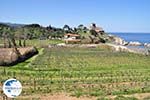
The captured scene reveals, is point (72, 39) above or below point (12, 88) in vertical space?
below

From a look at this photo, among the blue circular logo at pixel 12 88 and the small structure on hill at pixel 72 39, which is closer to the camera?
the blue circular logo at pixel 12 88

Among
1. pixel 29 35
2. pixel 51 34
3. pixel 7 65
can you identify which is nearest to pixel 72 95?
pixel 7 65

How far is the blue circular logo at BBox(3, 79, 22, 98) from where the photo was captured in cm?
1147

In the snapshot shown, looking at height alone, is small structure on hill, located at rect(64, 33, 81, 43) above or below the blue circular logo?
below

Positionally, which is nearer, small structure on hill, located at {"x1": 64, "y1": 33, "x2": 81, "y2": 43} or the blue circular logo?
the blue circular logo

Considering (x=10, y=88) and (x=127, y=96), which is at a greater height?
(x=10, y=88)

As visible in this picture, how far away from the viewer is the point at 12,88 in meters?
11.5

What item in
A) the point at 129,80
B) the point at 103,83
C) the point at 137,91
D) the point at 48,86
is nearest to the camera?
the point at 137,91

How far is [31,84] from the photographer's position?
80.8 ft

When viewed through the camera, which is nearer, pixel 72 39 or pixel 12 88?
pixel 12 88

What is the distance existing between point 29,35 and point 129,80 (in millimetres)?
104640

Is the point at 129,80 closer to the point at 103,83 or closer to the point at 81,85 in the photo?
the point at 103,83

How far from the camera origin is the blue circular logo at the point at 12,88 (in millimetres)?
11469

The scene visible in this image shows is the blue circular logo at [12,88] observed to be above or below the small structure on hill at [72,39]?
above
